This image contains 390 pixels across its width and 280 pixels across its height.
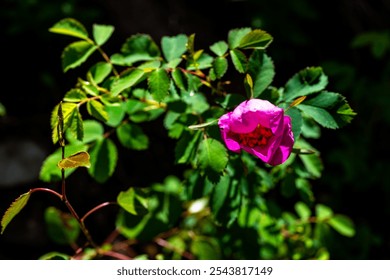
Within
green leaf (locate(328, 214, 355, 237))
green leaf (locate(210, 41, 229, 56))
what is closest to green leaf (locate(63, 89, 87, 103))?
green leaf (locate(210, 41, 229, 56))

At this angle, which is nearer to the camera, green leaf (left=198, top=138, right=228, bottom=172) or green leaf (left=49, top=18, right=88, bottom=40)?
green leaf (left=198, top=138, right=228, bottom=172)

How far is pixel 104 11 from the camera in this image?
2.43 meters

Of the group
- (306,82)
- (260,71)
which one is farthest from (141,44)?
(306,82)

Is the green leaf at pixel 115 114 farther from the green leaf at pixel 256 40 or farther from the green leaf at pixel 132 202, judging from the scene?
the green leaf at pixel 256 40

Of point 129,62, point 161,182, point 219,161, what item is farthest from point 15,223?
point 219,161

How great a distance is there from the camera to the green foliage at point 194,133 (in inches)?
41.3

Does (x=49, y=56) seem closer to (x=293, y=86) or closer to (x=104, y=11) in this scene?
(x=104, y=11)

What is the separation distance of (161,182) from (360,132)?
3.22 feet

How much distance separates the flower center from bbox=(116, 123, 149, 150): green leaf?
428 millimetres

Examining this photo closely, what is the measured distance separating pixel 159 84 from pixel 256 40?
246 millimetres

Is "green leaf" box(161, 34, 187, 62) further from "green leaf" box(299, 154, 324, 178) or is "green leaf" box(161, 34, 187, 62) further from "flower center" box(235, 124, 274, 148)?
"green leaf" box(299, 154, 324, 178)

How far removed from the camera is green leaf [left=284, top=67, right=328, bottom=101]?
3.67 ft

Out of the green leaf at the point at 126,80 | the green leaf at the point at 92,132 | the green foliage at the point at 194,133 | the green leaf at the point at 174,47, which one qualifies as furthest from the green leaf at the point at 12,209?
the green leaf at the point at 174,47

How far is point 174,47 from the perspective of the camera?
123 centimetres
